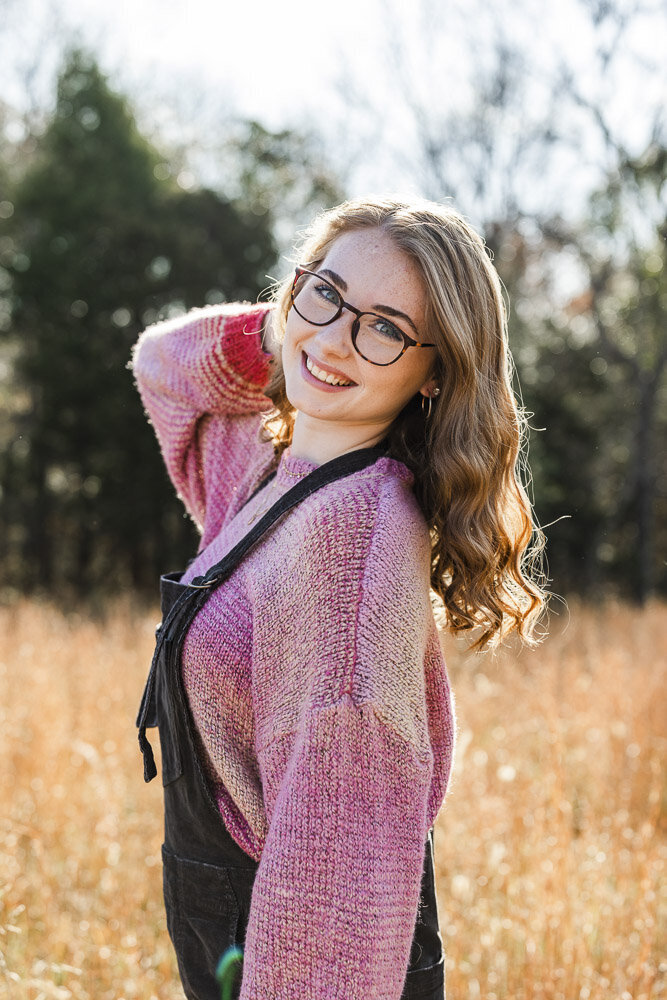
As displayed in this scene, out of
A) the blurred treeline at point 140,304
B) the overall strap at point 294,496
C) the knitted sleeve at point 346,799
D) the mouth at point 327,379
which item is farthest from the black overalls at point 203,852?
the blurred treeline at point 140,304

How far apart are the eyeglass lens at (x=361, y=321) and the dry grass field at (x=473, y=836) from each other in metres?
1.22

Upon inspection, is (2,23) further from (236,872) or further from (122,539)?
(236,872)

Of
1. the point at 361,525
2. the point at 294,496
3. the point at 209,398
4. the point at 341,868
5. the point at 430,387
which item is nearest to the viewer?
the point at 341,868

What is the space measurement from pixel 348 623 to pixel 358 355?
1.47ft

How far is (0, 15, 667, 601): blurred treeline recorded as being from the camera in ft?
33.8

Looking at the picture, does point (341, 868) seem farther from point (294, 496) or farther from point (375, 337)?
point (375, 337)

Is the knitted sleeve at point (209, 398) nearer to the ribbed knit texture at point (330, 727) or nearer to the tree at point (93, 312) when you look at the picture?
the ribbed knit texture at point (330, 727)

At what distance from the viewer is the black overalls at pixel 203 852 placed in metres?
1.26

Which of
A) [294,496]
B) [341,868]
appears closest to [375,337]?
[294,496]

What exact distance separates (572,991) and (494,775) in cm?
153

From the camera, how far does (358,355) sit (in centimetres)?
130

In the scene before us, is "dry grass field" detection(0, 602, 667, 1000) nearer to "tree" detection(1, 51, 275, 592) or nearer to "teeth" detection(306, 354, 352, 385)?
"teeth" detection(306, 354, 352, 385)

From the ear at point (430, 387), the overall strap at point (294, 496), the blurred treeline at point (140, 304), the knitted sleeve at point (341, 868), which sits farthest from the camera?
the blurred treeline at point (140, 304)

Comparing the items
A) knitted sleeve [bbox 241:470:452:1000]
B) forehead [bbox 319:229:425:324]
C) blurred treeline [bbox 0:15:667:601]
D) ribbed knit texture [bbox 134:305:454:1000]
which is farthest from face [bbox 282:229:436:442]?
blurred treeline [bbox 0:15:667:601]
